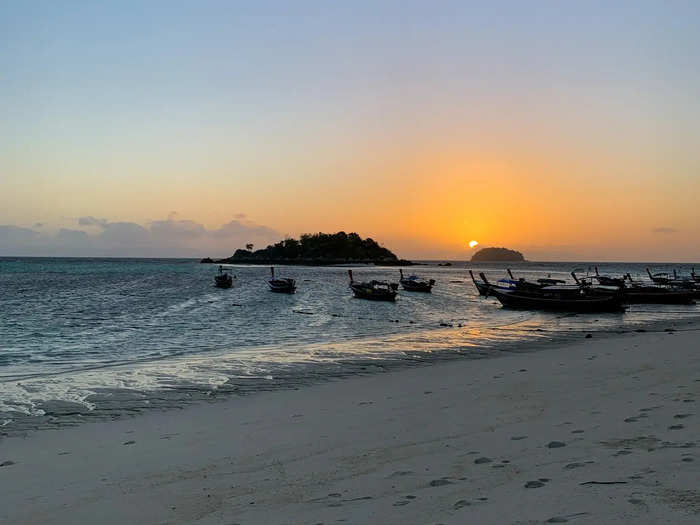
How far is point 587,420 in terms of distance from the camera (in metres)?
8.49

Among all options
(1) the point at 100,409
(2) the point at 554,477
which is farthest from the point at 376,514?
(1) the point at 100,409

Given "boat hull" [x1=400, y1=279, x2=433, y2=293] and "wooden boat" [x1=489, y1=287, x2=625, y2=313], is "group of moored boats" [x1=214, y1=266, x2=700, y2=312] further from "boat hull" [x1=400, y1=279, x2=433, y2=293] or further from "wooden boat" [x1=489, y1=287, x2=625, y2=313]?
"boat hull" [x1=400, y1=279, x2=433, y2=293]

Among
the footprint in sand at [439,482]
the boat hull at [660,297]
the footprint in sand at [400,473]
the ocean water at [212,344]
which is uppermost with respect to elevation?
the footprint in sand at [439,482]

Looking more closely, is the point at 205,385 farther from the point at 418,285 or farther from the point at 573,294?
the point at 418,285

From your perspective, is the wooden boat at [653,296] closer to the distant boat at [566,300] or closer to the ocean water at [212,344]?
the ocean water at [212,344]

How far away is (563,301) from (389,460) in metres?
37.6

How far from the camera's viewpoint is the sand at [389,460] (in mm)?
5426

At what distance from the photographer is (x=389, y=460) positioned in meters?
7.25

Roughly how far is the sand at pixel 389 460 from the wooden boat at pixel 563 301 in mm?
30358

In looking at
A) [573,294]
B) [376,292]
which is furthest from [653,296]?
[376,292]

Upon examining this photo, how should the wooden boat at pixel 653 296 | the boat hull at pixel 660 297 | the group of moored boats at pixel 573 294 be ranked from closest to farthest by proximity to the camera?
the group of moored boats at pixel 573 294
the boat hull at pixel 660 297
the wooden boat at pixel 653 296

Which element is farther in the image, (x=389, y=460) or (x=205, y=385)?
(x=205, y=385)

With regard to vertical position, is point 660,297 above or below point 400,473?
below

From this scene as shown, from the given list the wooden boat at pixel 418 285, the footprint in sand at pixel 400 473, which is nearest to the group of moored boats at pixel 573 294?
the wooden boat at pixel 418 285
